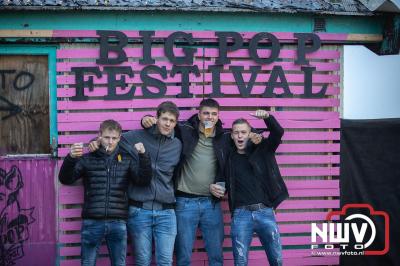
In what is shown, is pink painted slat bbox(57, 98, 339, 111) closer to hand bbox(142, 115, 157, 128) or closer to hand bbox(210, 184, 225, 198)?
hand bbox(142, 115, 157, 128)

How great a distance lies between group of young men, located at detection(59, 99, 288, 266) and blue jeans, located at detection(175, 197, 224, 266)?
13mm

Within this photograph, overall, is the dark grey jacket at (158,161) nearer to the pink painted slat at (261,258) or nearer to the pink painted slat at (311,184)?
the pink painted slat at (261,258)

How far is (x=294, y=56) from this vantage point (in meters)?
6.65

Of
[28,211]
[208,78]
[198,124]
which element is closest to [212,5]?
[208,78]

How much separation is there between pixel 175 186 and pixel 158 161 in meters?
0.41

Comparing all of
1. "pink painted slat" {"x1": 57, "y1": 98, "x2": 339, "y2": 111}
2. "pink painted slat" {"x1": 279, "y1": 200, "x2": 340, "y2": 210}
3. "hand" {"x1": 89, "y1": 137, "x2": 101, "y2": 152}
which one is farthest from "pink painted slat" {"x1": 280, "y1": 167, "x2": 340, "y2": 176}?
"hand" {"x1": 89, "y1": 137, "x2": 101, "y2": 152}

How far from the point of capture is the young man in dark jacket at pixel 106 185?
5.36 m

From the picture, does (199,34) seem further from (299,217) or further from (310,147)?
(299,217)

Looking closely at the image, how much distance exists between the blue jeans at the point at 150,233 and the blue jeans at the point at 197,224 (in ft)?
0.57

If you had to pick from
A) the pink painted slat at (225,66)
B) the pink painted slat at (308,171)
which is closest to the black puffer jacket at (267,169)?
the pink painted slat at (308,171)

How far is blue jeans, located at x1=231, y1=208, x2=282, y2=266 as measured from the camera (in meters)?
5.50

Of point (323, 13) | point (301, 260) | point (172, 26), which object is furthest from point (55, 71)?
point (301, 260)

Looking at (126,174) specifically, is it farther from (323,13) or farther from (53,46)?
(323,13)
